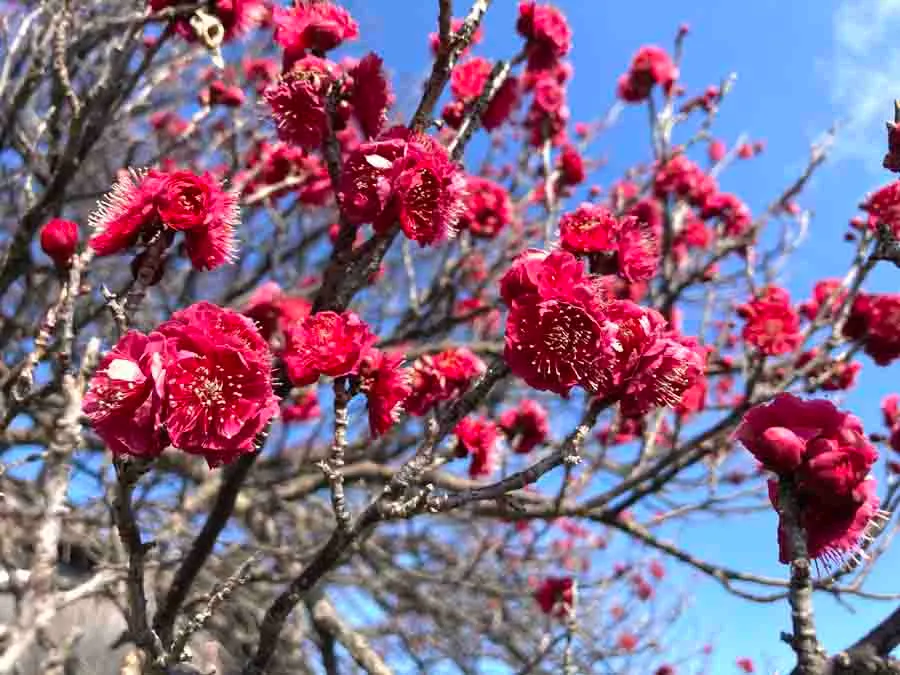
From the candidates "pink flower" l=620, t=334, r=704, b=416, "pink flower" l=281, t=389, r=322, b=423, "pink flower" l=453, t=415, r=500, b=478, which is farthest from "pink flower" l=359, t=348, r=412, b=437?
"pink flower" l=281, t=389, r=322, b=423

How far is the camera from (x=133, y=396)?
1.33m

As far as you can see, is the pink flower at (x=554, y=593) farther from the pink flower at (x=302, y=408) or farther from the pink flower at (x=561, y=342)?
the pink flower at (x=561, y=342)

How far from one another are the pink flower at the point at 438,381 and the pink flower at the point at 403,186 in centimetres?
65

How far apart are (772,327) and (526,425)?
3.81 ft

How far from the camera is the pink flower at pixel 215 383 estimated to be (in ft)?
4.37

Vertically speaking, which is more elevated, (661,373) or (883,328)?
(883,328)

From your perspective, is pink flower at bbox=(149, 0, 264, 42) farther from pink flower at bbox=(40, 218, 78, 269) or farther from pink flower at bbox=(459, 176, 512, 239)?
pink flower at bbox=(459, 176, 512, 239)

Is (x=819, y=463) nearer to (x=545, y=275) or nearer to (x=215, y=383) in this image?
(x=545, y=275)

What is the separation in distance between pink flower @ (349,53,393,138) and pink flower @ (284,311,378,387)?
553mm

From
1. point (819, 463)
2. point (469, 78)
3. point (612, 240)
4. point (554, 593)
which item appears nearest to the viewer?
point (819, 463)

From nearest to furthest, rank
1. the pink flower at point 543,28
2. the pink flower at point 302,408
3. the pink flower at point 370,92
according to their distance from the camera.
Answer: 1. the pink flower at point 370,92
2. the pink flower at point 543,28
3. the pink flower at point 302,408

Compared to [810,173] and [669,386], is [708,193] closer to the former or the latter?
[810,173]

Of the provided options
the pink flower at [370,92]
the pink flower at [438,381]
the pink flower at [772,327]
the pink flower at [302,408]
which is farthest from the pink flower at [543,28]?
the pink flower at [302,408]

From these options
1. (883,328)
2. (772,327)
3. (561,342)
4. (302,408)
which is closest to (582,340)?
(561,342)
